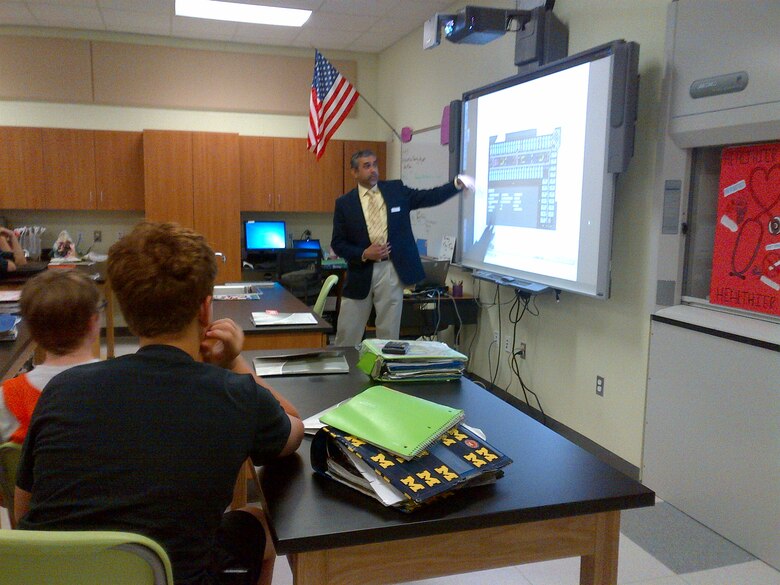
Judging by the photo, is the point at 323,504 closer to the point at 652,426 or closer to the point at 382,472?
the point at 382,472

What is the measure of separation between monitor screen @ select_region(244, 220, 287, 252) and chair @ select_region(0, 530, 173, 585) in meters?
5.69

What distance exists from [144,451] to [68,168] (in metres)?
5.66

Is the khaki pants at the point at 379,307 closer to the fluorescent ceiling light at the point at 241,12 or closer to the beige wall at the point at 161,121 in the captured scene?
the beige wall at the point at 161,121

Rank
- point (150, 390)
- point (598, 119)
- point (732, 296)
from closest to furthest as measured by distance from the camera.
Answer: point (150, 390) < point (732, 296) < point (598, 119)

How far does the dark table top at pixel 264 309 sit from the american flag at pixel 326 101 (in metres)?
1.94

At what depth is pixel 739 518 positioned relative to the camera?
2.56 m

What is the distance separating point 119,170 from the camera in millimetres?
6086

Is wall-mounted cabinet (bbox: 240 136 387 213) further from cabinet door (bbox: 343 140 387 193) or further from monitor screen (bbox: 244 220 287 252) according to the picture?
monitor screen (bbox: 244 220 287 252)

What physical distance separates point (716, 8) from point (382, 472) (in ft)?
7.89

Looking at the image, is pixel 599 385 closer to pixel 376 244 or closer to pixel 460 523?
pixel 376 244

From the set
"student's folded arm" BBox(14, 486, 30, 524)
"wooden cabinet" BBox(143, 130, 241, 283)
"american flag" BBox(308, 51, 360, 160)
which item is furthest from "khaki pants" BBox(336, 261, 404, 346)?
"student's folded arm" BBox(14, 486, 30, 524)

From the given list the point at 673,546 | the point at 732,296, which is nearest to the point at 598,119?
the point at 732,296

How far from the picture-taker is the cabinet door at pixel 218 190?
6.09 metres

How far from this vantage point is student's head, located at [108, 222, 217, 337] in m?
1.19
